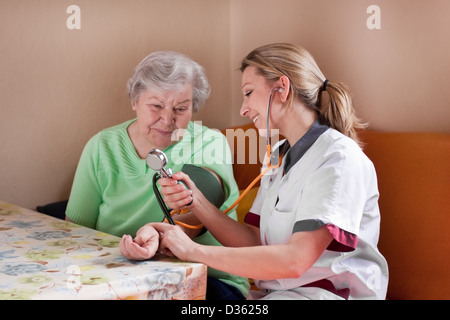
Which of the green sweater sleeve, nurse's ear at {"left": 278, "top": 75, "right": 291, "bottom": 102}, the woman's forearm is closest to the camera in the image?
nurse's ear at {"left": 278, "top": 75, "right": 291, "bottom": 102}

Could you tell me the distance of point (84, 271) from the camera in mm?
1166

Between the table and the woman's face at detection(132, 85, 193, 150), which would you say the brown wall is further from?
the table

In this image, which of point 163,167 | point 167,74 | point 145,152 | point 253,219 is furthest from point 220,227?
point 167,74

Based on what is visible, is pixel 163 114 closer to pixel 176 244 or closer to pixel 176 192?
pixel 176 192

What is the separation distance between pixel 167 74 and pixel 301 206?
0.68 m

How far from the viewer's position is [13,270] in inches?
46.3

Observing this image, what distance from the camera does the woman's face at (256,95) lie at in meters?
1.50

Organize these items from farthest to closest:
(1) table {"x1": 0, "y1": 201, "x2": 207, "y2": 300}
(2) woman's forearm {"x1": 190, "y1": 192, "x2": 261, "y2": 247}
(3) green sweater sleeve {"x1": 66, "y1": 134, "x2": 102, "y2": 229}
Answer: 1. (3) green sweater sleeve {"x1": 66, "y1": 134, "x2": 102, "y2": 229}
2. (2) woman's forearm {"x1": 190, "y1": 192, "x2": 261, "y2": 247}
3. (1) table {"x1": 0, "y1": 201, "x2": 207, "y2": 300}

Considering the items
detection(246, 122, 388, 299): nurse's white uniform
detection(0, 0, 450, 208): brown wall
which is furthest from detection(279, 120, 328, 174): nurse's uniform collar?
detection(0, 0, 450, 208): brown wall

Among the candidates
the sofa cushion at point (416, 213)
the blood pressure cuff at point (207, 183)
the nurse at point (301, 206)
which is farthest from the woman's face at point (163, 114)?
the sofa cushion at point (416, 213)

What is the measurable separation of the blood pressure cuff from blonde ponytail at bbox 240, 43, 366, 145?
1.29 feet

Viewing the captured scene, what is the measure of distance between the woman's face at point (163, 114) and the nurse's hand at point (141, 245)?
540 millimetres

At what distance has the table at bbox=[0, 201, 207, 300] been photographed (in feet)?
3.51

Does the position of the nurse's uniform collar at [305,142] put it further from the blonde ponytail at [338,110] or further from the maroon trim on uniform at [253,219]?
the maroon trim on uniform at [253,219]
